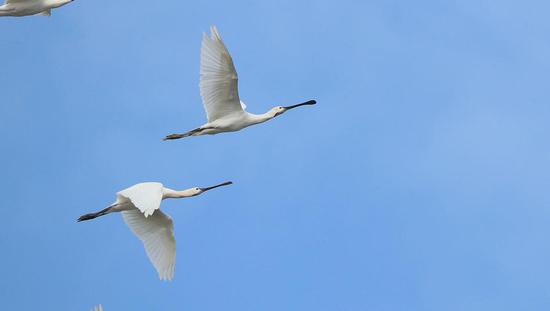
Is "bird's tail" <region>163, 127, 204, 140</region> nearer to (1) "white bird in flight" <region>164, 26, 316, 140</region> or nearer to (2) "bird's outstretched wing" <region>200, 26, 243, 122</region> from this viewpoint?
(1) "white bird in flight" <region>164, 26, 316, 140</region>

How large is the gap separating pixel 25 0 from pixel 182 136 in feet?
9.92

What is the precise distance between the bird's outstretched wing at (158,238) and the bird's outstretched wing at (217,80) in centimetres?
167

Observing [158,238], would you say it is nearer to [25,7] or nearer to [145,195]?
[145,195]

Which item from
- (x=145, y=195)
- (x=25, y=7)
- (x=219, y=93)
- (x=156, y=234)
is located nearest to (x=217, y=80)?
(x=219, y=93)

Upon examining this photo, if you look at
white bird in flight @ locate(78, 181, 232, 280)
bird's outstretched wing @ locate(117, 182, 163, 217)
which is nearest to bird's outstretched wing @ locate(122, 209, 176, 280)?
white bird in flight @ locate(78, 181, 232, 280)

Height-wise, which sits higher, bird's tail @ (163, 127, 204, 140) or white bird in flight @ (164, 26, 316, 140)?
white bird in flight @ (164, 26, 316, 140)

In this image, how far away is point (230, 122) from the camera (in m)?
20.4

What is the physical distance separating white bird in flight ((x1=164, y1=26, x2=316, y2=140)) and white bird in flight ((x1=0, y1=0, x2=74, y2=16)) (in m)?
2.70

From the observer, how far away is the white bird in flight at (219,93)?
19250mm

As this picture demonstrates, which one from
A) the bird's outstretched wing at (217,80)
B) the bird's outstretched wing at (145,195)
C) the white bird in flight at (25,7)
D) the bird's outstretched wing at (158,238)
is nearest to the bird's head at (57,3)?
the white bird in flight at (25,7)

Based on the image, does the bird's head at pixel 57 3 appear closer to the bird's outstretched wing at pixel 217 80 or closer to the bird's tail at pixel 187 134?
the bird's tail at pixel 187 134

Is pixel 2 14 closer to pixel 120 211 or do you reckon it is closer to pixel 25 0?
pixel 25 0

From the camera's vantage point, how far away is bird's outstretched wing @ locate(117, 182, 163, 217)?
1766cm

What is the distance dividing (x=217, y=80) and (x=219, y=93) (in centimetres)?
32
